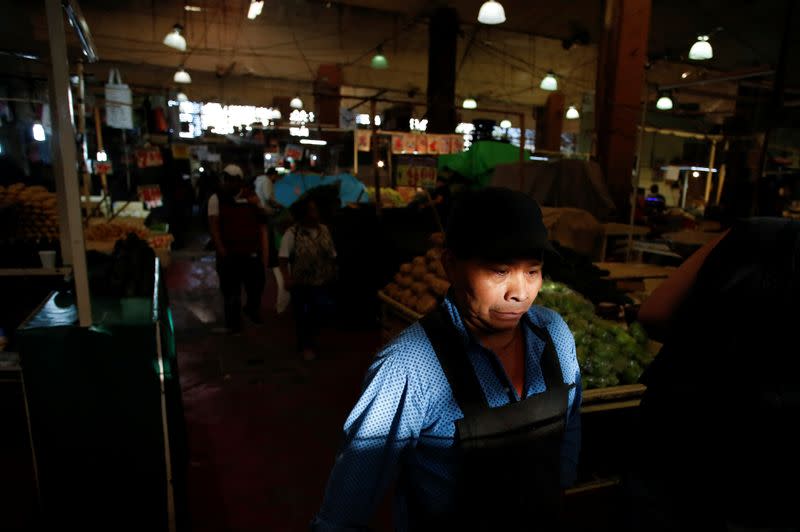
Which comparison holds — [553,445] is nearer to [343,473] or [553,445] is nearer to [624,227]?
[343,473]

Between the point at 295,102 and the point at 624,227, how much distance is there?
13.0 m

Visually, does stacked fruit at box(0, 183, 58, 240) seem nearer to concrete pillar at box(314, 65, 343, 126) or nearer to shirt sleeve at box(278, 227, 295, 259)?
shirt sleeve at box(278, 227, 295, 259)

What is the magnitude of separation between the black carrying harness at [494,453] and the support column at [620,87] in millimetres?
7950

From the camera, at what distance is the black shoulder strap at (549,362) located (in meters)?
1.67

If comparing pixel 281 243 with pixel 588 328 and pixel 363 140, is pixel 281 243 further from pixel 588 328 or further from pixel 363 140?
pixel 363 140

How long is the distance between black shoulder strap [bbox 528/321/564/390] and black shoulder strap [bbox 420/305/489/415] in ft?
0.98

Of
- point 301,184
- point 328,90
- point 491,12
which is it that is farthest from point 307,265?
point 328,90

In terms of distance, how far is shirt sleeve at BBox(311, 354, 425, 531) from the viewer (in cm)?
146

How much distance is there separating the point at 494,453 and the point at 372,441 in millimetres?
353

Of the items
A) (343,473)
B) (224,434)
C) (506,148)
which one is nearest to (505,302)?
(343,473)

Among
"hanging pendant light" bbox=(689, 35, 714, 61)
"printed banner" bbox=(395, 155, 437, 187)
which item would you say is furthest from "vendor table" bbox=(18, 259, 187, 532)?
"hanging pendant light" bbox=(689, 35, 714, 61)

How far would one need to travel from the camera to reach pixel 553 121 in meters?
20.9

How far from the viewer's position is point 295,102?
698 inches

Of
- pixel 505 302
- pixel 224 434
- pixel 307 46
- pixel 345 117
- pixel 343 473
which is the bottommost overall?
pixel 224 434
